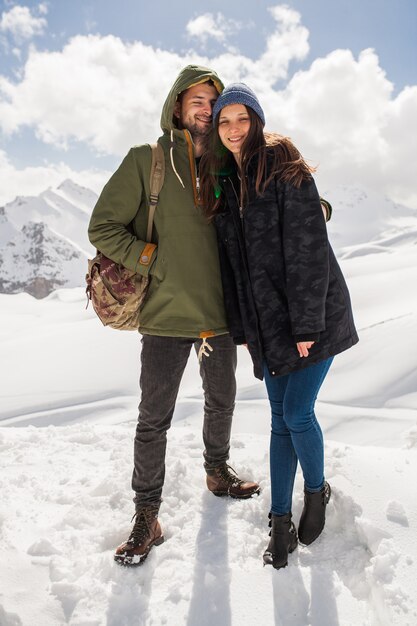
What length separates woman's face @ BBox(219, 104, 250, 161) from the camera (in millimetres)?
2250

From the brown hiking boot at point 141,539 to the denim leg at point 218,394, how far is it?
58 cm

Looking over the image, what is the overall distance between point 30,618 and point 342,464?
185cm

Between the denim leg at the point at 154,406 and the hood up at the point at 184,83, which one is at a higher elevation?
the hood up at the point at 184,83

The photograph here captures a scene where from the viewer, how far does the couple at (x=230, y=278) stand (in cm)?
213

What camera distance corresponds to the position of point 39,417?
5.00 metres

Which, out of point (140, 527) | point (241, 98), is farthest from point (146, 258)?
point (140, 527)

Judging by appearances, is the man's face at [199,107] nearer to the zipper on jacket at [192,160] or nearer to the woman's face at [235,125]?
the zipper on jacket at [192,160]

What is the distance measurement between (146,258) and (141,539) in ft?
4.97

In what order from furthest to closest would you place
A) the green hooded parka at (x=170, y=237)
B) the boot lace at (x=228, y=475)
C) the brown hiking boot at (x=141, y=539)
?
the boot lace at (x=228, y=475)
the green hooded parka at (x=170, y=237)
the brown hiking boot at (x=141, y=539)

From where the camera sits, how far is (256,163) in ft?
7.26

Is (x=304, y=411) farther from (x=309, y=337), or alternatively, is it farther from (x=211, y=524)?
(x=211, y=524)

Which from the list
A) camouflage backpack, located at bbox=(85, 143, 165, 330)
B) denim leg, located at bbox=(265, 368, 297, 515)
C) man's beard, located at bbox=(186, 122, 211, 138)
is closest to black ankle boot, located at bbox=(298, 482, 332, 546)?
denim leg, located at bbox=(265, 368, 297, 515)

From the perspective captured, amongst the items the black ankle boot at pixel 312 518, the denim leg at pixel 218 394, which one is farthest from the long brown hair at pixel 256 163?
the black ankle boot at pixel 312 518

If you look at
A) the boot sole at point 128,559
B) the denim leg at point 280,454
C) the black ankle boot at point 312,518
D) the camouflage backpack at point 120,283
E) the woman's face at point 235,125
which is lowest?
the boot sole at point 128,559
